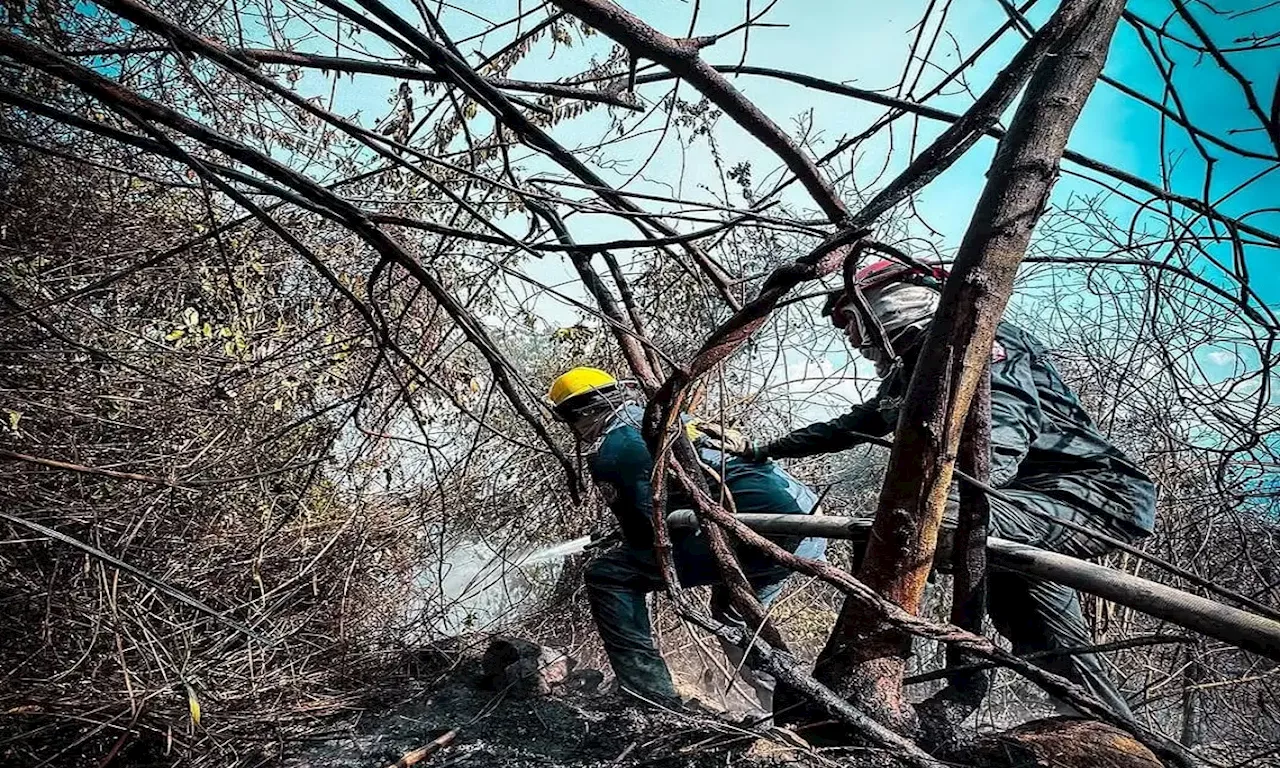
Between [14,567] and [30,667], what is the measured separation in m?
0.33

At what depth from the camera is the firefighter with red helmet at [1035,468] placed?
2309 mm

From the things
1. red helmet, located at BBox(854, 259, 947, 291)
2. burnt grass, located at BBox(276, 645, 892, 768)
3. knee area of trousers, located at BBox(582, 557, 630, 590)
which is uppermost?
red helmet, located at BBox(854, 259, 947, 291)

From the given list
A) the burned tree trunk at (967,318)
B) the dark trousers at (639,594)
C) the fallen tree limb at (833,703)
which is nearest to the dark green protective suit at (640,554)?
the dark trousers at (639,594)

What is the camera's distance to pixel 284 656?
312cm

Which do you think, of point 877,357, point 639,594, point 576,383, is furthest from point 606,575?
point 877,357

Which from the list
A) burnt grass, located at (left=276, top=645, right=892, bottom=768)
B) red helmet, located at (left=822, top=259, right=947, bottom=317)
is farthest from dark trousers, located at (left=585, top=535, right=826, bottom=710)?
red helmet, located at (left=822, top=259, right=947, bottom=317)

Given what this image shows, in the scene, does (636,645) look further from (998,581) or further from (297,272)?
(297,272)

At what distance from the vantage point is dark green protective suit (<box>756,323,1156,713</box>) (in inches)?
90.8

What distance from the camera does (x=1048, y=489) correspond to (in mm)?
2516

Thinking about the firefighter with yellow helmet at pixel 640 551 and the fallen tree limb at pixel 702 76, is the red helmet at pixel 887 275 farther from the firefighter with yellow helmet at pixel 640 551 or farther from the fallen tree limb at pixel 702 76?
the firefighter with yellow helmet at pixel 640 551

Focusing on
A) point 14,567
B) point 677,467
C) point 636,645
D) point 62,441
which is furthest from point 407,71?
point 636,645

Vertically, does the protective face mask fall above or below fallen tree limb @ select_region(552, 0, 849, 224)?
below

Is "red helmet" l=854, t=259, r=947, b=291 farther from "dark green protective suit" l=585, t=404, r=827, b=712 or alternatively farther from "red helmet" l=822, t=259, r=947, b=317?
"dark green protective suit" l=585, t=404, r=827, b=712

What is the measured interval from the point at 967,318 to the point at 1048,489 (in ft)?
4.13
